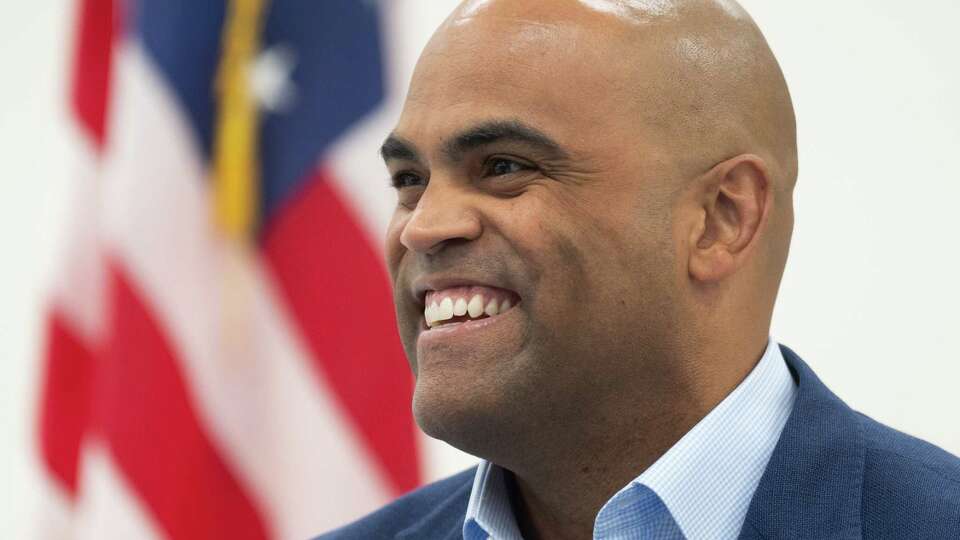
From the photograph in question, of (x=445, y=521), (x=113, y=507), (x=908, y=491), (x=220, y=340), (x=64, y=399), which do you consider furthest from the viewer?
(x=64, y=399)

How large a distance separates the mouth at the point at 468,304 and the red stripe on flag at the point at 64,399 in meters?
1.86

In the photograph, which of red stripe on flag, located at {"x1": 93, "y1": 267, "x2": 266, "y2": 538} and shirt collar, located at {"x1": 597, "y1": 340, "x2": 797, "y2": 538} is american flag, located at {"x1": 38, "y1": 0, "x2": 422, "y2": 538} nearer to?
red stripe on flag, located at {"x1": 93, "y1": 267, "x2": 266, "y2": 538}

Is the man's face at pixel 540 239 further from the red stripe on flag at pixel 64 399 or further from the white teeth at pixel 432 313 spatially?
the red stripe on flag at pixel 64 399

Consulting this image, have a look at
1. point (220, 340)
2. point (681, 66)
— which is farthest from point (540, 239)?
point (220, 340)

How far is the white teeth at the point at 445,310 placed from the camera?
161 centimetres

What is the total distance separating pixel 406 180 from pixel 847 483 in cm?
67

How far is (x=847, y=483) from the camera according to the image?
153 centimetres

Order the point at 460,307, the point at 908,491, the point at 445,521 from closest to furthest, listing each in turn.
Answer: the point at 908,491, the point at 460,307, the point at 445,521

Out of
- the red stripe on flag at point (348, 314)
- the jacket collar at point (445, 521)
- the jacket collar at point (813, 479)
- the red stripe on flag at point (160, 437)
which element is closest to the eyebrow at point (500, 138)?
the jacket collar at point (813, 479)

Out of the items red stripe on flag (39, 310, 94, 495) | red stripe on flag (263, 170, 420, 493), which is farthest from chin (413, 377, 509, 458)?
red stripe on flag (39, 310, 94, 495)

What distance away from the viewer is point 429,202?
1.62 metres

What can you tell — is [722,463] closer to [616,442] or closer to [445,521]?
[616,442]

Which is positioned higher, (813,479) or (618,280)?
(618,280)

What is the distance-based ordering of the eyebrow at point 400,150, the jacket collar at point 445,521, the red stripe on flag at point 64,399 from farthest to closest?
the red stripe on flag at point 64,399 → the jacket collar at point 445,521 → the eyebrow at point 400,150
